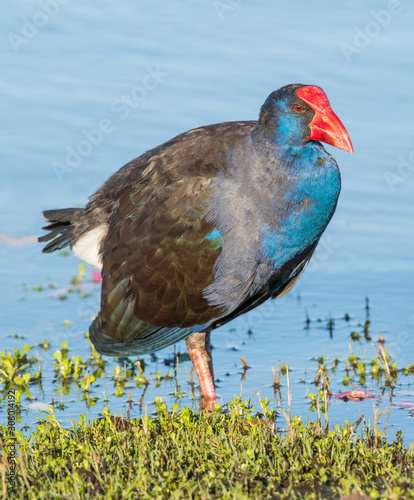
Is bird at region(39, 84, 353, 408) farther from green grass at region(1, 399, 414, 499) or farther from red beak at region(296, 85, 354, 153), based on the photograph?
green grass at region(1, 399, 414, 499)

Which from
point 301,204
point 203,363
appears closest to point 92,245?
point 203,363

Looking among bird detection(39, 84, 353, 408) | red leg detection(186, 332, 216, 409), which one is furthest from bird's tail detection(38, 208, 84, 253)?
red leg detection(186, 332, 216, 409)

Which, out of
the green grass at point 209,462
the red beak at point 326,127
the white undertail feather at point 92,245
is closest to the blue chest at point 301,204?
the red beak at point 326,127

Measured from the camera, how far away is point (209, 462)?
390 centimetres

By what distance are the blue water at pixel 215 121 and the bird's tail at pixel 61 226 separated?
31.0 inches

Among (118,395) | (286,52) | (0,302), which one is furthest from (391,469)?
(286,52)

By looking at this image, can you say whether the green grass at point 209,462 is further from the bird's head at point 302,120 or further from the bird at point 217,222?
the bird's head at point 302,120

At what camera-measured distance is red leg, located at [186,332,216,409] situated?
5367 millimetres

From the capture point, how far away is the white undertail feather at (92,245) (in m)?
5.62

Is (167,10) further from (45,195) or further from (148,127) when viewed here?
(45,195)

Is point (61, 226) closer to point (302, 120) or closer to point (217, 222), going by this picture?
point (217, 222)

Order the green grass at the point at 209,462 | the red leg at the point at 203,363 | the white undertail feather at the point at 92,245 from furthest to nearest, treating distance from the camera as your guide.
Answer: the white undertail feather at the point at 92,245 < the red leg at the point at 203,363 < the green grass at the point at 209,462

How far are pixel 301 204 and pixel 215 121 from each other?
13.8ft

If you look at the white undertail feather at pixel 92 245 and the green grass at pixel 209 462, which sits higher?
the white undertail feather at pixel 92 245
